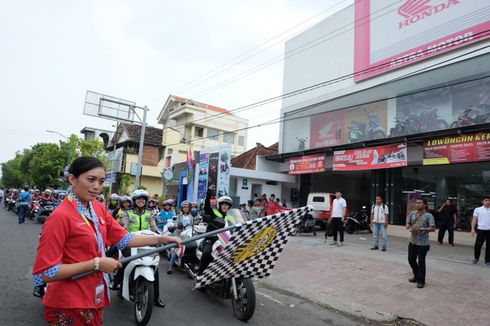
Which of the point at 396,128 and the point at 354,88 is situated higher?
the point at 354,88

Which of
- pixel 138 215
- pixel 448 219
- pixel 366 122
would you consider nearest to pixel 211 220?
pixel 138 215

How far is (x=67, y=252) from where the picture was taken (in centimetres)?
202

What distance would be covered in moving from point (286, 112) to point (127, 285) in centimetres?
2033

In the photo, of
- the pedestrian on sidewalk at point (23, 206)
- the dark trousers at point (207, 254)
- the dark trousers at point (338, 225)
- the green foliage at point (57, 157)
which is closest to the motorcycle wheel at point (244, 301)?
the dark trousers at point (207, 254)

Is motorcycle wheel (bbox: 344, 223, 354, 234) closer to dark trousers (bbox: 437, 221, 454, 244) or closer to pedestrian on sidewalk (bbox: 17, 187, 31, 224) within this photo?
dark trousers (bbox: 437, 221, 454, 244)

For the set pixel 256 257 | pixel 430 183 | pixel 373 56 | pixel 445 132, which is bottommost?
pixel 256 257

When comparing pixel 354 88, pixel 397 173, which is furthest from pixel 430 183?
pixel 354 88

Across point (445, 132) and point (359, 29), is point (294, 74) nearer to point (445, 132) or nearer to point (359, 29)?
point (359, 29)

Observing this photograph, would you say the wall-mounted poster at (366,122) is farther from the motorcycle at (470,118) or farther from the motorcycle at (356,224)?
the motorcycle at (356,224)

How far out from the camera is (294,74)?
960 inches

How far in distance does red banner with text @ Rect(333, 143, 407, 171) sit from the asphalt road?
457 inches

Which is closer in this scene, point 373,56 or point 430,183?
point 430,183

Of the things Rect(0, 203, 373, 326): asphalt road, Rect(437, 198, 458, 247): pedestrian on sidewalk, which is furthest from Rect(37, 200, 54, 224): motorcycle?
Rect(437, 198, 458, 247): pedestrian on sidewalk

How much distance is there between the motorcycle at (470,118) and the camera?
14.4m
